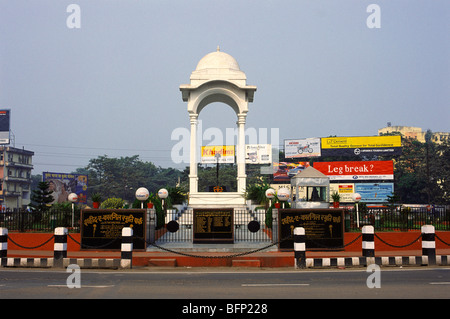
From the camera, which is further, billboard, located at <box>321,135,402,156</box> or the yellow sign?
billboard, located at <box>321,135,402,156</box>

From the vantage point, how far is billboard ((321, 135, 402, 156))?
74000 millimetres

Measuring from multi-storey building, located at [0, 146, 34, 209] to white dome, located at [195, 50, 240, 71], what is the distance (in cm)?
5329

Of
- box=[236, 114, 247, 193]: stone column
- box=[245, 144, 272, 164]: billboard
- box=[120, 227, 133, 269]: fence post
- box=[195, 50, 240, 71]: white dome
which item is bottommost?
box=[120, 227, 133, 269]: fence post

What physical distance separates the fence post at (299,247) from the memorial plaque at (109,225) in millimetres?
6089

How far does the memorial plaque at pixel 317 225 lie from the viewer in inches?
692

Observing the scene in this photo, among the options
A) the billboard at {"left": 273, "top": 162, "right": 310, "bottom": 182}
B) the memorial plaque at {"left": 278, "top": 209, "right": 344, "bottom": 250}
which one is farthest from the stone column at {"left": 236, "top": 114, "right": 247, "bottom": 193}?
the billboard at {"left": 273, "top": 162, "right": 310, "bottom": 182}

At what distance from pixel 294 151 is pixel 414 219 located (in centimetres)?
6056

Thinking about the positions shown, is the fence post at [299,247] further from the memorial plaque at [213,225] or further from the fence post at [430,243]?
the memorial plaque at [213,225]

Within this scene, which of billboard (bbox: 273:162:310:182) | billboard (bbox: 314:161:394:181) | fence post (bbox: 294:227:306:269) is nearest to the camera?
fence post (bbox: 294:227:306:269)

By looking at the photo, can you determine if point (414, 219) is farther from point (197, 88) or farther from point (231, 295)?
point (197, 88)

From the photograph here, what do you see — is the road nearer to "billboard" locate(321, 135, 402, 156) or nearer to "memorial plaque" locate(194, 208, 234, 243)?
"memorial plaque" locate(194, 208, 234, 243)

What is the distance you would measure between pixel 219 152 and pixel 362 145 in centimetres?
2608

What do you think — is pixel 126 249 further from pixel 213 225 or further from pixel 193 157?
pixel 193 157
